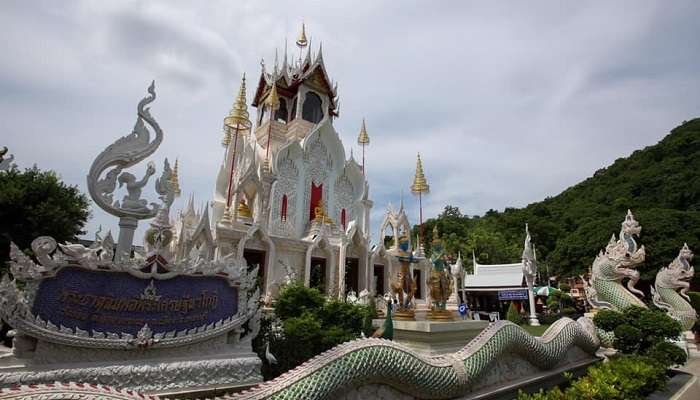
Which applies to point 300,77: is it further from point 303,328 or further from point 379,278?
point 303,328

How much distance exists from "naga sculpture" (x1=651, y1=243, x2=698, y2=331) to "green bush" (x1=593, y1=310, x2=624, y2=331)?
649 cm

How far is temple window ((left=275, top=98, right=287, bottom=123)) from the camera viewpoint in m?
27.4

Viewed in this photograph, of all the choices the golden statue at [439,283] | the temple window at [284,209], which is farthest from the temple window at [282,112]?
the golden statue at [439,283]

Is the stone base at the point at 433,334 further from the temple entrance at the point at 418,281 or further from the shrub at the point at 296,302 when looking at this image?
the temple entrance at the point at 418,281

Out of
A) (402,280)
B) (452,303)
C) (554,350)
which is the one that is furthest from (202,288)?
(452,303)

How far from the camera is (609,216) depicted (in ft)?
143

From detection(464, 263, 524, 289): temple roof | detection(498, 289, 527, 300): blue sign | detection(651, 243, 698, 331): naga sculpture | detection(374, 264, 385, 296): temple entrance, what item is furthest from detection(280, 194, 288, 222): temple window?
detection(498, 289, 527, 300): blue sign

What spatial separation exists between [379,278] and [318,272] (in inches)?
212

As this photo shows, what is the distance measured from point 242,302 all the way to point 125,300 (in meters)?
2.02

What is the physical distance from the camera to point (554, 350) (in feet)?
22.0

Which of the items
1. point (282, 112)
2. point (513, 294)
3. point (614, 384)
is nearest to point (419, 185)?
point (614, 384)

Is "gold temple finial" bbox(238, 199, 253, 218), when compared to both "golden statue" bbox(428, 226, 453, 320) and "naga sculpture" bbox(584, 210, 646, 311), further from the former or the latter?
"naga sculpture" bbox(584, 210, 646, 311)

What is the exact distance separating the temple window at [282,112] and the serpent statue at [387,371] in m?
24.4

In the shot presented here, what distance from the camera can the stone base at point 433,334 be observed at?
664 cm
